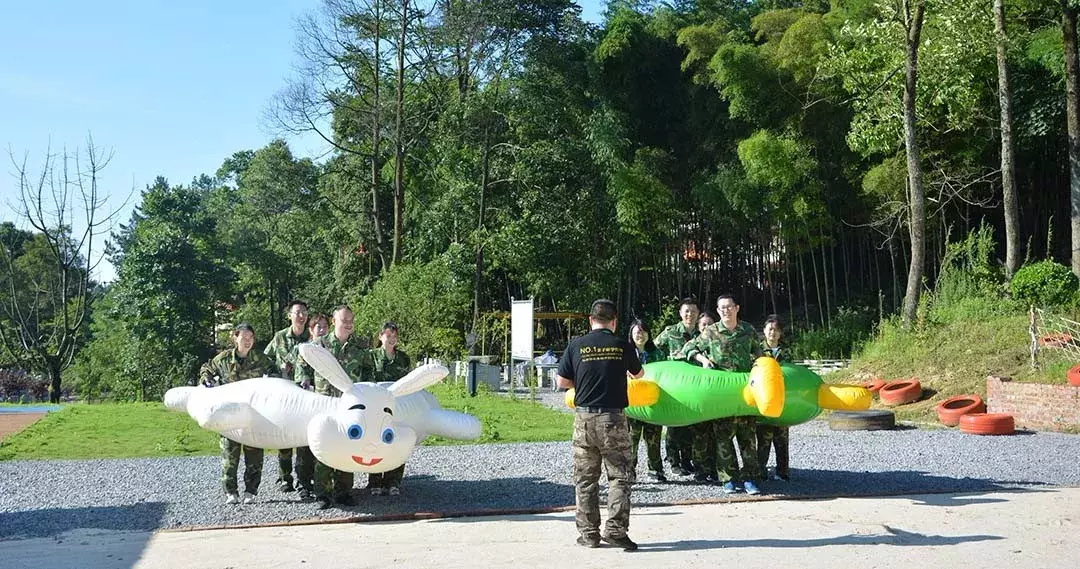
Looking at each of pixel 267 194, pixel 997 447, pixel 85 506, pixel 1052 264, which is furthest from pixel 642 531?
pixel 267 194

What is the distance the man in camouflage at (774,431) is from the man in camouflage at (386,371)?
2.93 meters

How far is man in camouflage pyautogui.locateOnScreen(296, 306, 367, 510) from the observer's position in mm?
6980

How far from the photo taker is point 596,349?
5.73 meters

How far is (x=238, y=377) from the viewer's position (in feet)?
24.1

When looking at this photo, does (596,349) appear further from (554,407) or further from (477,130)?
(477,130)

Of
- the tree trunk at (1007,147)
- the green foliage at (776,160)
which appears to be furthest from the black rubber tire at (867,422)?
the green foliage at (776,160)

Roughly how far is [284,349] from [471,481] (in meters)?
1.96

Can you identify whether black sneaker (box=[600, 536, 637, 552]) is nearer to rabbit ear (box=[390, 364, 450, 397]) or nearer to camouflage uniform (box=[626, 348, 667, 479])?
rabbit ear (box=[390, 364, 450, 397])

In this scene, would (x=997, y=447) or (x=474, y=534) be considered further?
(x=997, y=447)

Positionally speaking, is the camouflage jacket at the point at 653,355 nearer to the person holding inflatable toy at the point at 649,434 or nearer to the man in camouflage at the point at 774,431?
the person holding inflatable toy at the point at 649,434

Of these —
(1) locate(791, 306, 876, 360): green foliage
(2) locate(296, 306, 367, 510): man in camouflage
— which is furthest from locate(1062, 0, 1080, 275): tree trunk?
(2) locate(296, 306, 367, 510): man in camouflage

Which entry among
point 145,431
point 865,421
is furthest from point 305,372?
point 865,421

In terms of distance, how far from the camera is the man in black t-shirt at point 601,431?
18.2ft

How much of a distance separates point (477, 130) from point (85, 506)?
19.9 m
